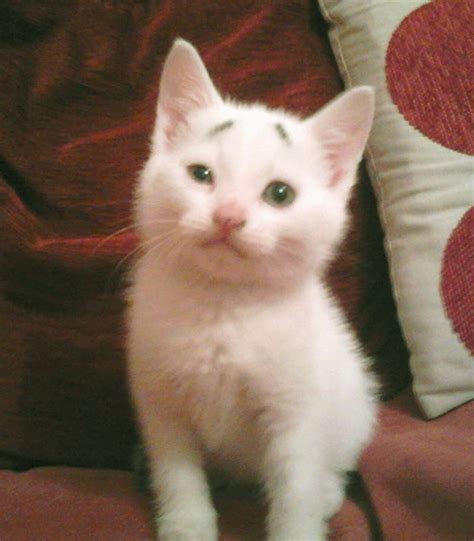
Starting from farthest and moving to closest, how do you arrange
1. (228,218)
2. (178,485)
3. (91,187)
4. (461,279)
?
(91,187)
(461,279)
(178,485)
(228,218)

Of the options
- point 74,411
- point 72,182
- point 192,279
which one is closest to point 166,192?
point 192,279

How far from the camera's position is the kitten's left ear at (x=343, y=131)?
0.74 m

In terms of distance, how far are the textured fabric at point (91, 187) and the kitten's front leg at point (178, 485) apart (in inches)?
9.0

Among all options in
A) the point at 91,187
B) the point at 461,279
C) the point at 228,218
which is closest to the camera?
the point at 228,218

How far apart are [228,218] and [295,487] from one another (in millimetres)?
375

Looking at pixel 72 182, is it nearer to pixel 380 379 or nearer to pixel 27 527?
pixel 27 527

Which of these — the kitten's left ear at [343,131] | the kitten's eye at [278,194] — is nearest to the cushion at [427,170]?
the kitten's left ear at [343,131]

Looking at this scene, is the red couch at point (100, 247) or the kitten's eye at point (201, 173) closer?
the kitten's eye at point (201, 173)

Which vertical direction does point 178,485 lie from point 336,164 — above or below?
below

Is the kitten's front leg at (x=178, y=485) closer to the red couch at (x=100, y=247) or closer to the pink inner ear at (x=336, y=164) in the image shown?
the red couch at (x=100, y=247)

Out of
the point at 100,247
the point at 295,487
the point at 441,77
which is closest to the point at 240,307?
the point at 295,487

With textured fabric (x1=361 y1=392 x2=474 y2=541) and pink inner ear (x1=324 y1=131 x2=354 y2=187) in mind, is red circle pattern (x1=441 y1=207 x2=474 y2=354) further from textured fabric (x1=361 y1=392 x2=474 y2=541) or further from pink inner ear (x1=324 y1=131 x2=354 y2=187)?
pink inner ear (x1=324 y1=131 x2=354 y2=187)

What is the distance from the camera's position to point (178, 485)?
721 mm

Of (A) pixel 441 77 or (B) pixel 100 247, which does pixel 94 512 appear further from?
(A) pixel 441 77
